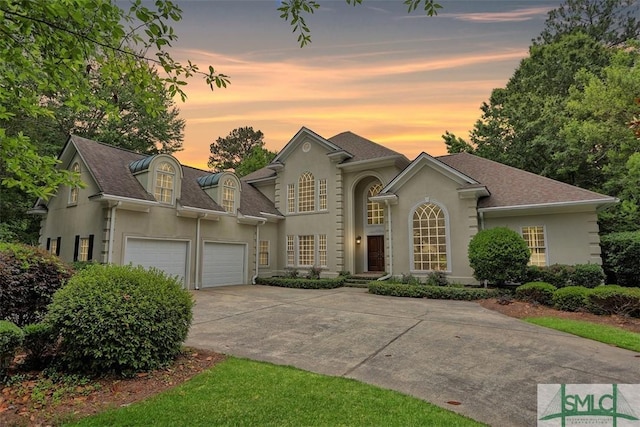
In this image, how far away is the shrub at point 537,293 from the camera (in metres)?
10.6

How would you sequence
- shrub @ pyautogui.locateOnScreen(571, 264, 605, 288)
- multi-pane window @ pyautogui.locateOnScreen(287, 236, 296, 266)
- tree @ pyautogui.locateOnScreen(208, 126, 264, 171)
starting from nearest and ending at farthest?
shrub @ pyautogui.locateOnScreen(571, 264, 605, 288)
multi-pane window @ pyautogui.locateOnScreen(287, 236, 296, 266)
tree @ pyautogui.locateOnScreen(208, 126, 264, 171)

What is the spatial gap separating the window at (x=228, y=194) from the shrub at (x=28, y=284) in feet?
35.2

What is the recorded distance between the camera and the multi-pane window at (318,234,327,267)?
1838 cm

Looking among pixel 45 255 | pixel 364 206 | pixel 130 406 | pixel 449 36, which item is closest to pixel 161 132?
pixel 364 206

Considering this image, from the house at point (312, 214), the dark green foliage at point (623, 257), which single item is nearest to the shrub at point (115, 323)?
the house at point (312, 214)

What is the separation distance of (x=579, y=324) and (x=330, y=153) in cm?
1319

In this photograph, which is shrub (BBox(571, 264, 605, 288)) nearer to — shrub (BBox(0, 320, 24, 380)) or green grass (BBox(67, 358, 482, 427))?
green grass (BBox(67, 358, 482, 427))

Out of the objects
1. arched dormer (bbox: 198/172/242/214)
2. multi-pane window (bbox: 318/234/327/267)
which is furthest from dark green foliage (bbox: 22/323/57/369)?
multi-pane window (bbox: 318/234/327/267)

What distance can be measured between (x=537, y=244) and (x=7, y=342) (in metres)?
16.2

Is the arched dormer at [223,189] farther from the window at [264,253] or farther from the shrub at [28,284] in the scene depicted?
the shrub at [28,284]

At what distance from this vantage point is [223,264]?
16625 mm

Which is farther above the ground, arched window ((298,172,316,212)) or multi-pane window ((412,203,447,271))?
arched window ((298,172,316,212))

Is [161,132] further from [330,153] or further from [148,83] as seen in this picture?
[148,83]

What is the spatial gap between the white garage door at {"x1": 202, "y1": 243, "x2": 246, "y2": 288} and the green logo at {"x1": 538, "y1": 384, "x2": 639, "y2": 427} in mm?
14006
